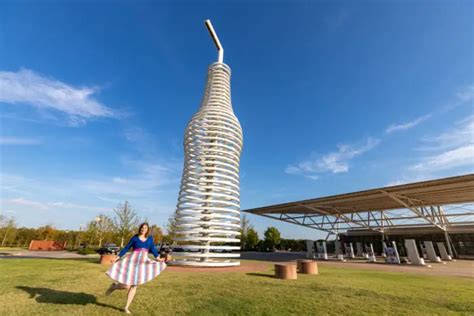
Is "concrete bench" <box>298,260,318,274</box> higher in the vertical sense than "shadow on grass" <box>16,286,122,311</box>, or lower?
higher

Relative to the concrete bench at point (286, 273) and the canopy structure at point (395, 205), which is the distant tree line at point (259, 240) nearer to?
the canopy structure at point (395, 205)

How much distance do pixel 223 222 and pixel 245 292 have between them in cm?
794

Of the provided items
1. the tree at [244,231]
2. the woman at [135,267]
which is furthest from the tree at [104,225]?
the woman at [135,267]

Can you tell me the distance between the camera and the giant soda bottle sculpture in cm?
1320

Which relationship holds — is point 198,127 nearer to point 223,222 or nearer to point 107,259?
point 223,222

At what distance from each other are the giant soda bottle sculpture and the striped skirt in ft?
28.4

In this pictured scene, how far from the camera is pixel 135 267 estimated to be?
4328 mm

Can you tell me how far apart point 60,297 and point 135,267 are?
2.22 metres

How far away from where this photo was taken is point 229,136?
1548 centimetres

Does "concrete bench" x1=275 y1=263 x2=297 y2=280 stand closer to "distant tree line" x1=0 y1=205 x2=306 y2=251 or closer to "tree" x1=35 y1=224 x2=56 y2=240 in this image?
"distant tree line" x1=0 y1=205 x2=306 y2=251

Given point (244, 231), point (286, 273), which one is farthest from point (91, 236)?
point (286, 273)

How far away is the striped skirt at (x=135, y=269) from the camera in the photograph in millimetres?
4141

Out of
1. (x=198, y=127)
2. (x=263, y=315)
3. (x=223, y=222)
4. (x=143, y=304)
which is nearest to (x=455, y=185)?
(x=223, y=222)

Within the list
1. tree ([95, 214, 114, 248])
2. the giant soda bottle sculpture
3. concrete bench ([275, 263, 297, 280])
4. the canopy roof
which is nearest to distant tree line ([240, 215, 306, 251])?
the canopy roof
